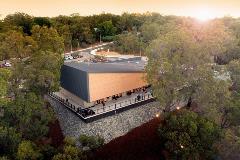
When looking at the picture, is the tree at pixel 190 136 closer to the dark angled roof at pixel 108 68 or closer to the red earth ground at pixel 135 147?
the red earth ground at pixel 135 147

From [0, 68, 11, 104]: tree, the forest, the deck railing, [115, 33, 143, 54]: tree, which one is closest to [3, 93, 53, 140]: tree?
the forest

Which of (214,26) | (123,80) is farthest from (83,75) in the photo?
(214,26)

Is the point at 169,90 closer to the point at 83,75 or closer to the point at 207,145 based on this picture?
the point at 207,145

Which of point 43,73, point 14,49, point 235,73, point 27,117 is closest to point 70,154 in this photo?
point 27,117

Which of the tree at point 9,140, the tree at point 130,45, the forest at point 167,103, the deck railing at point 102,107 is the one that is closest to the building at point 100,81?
the deck railing at point 102,107

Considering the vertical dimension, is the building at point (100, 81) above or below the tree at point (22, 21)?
below

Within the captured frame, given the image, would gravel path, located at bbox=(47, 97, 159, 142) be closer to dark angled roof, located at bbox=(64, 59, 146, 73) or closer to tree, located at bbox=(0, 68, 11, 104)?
dark angled roof, located at bbox=(64, 59, 146, 73)
